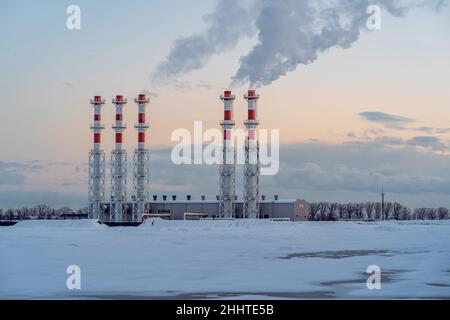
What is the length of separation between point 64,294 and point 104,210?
59.8m

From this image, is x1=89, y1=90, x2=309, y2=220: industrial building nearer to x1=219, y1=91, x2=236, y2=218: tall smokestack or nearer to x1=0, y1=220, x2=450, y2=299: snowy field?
x1=219, y1=91, x2=236, y2=218: tall smokestack

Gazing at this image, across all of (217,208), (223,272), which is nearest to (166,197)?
(217,208)

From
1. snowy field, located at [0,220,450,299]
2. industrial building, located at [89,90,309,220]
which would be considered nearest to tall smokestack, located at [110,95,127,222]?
industrial building, located at [89,90,309,220]

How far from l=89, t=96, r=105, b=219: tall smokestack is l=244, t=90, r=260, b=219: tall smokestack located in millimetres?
17289

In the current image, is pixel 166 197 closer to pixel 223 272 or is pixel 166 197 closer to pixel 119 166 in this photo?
pixel 119 166

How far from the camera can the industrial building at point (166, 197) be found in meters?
63.7

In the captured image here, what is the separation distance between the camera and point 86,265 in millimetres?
20094

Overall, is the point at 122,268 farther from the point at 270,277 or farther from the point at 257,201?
the point at 257,201

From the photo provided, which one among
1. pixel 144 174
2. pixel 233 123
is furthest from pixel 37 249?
pixel 144 174

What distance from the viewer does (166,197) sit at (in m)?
74.7

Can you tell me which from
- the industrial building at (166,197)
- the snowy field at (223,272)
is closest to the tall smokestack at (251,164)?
the industrial building at (166,197)

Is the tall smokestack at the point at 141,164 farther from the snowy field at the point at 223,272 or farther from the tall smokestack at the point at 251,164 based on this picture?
the snowy field at the point at 223,272
